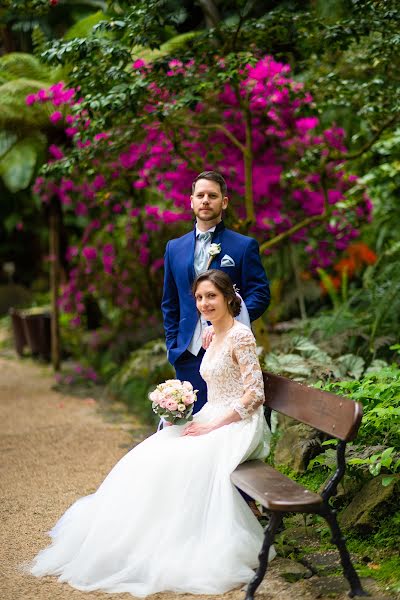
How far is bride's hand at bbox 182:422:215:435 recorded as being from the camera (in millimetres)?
3732

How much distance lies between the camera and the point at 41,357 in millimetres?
11312

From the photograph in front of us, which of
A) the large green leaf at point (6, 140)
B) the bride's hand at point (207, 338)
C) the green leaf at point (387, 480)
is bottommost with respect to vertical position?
the green leaf at point (387, 480)

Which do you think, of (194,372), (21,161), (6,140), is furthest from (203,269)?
(6,140)

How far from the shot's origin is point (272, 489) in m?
3.18

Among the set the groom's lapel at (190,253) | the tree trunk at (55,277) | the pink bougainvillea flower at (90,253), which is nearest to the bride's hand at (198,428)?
the groom's lapel at (190,253)

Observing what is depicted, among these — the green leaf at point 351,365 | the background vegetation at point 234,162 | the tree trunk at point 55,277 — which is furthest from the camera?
the tree trunk at point 55,277

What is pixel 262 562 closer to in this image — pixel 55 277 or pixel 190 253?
pixel 190 253

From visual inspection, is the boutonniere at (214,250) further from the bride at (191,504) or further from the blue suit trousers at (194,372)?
the blue suit trousers at (194,372)

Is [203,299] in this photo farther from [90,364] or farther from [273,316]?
[90,364]

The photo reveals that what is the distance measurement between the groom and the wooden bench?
645 mm

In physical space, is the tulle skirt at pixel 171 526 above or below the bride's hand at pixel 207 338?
below

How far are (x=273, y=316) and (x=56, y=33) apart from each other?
22.9ft

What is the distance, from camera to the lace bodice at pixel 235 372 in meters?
3.67

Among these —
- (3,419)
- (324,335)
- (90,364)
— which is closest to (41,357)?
(90,364)
